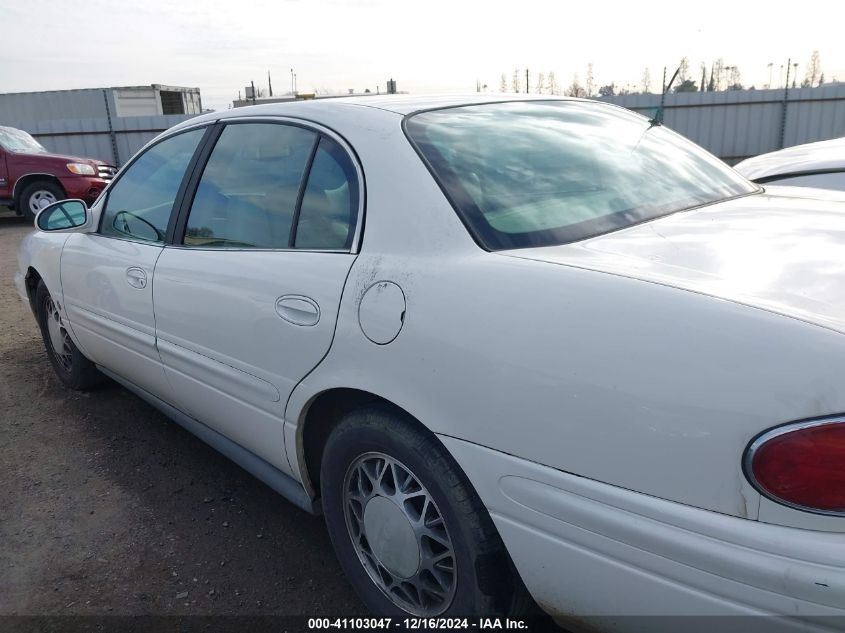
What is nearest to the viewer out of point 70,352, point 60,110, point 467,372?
point 467,372

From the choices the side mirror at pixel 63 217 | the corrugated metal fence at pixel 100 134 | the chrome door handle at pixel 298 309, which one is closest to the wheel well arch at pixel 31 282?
the side mirror at pixel 63 217

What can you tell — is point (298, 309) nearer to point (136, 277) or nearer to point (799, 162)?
point (136, 277)

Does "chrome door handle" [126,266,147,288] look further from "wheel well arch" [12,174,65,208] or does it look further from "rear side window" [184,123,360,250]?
"wheel well arch" [12,174,65,208]

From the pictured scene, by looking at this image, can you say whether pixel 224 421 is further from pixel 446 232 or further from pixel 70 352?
pixel 70 352

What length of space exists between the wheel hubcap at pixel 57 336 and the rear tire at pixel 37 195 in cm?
940

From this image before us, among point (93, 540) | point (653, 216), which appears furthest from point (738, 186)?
point (93, 540)

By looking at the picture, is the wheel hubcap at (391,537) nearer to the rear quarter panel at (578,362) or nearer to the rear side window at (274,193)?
the rear quarter panel at (578,362)

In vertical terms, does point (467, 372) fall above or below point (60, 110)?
below

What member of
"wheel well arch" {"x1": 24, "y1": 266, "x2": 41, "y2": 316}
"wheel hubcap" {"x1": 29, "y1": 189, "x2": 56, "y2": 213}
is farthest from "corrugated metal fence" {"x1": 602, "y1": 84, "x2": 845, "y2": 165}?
"wheel well arch" {"x1": 24, "y1": 266, "x2": 41, "y2": 316}

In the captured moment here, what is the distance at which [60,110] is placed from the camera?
70.9 ft

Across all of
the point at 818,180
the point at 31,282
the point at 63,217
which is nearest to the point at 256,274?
the point at 63,217

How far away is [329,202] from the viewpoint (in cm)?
234

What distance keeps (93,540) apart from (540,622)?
6.14 ft

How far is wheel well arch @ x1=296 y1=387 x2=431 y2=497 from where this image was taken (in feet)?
7.00
